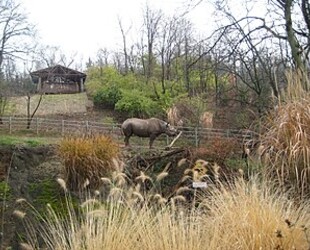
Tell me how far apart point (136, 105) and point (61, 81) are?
11.0 meters

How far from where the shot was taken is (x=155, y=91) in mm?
25734

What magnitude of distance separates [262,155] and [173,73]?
80.3 feet

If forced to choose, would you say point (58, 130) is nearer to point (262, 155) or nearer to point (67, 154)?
point (67, 154)

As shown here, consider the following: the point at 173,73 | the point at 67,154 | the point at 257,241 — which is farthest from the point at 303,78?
the point at 173,73

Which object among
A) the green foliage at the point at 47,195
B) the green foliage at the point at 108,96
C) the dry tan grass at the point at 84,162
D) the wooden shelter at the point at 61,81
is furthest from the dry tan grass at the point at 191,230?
the wooden shelter at the point at 61,81

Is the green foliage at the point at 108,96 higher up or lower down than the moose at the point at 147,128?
higher up

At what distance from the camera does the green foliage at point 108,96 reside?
2627 cm

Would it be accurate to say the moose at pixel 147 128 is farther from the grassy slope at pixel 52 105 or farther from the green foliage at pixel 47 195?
the grassy slope at pixel 52 105

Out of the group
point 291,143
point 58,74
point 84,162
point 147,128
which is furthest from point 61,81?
point 291,143

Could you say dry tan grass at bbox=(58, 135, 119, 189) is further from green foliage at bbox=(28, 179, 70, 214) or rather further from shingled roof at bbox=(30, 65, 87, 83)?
shingled roof at bbox=(30, 65, 87, 83)

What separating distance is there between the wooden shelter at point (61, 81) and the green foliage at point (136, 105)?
301 inches

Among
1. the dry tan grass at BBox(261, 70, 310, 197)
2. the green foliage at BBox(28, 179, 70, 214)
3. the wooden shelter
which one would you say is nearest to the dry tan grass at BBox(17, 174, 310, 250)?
the dry tan grass at BBox(261, 70, 310, 197)

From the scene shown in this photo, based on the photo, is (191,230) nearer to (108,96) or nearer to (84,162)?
(84,162)

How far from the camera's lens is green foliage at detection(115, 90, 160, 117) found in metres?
23.9
